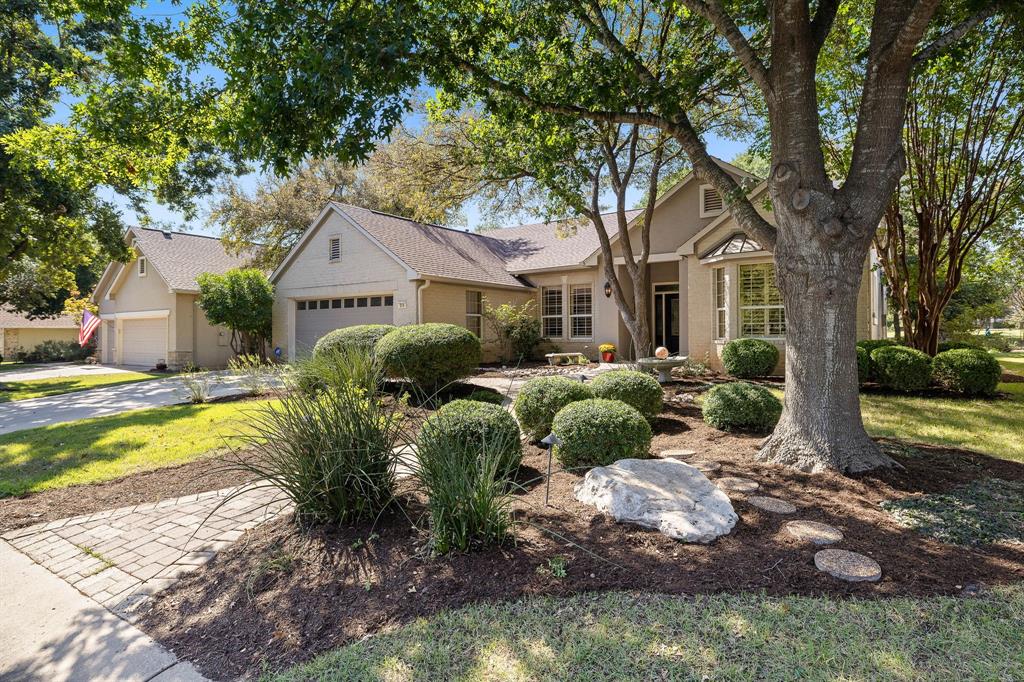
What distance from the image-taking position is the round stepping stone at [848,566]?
314 cm

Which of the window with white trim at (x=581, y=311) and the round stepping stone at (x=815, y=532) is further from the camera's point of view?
the window with white trim at (x=581, y=311)

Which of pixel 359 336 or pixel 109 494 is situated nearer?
pixel 109 494

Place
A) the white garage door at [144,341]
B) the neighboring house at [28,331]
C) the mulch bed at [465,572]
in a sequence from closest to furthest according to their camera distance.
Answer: the mulch bed at [465,572] < the white garage door at [144,341] < the neighboring house at [28,331]

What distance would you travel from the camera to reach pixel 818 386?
16.9ft

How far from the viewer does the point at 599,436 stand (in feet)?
16.8

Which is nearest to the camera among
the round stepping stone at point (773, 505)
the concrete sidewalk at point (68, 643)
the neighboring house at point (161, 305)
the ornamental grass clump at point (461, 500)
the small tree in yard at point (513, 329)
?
the concrete sidewalk at point (68, 643)

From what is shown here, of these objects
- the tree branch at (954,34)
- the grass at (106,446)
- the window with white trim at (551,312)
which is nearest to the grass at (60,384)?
the grass at (106,446)

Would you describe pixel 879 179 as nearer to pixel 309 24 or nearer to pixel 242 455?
pixel 309 24

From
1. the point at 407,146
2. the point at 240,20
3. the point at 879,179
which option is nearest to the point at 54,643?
the point at 240,20

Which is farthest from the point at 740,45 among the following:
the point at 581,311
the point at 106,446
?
the point at 581,311

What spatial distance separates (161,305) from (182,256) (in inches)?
104

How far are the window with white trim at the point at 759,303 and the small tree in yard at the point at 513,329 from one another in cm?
653

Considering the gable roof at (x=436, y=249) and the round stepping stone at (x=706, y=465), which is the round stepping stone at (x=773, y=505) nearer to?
the round stepping stone at (x=706, y=465)

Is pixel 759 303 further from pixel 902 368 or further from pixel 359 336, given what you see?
pixel 359 336
